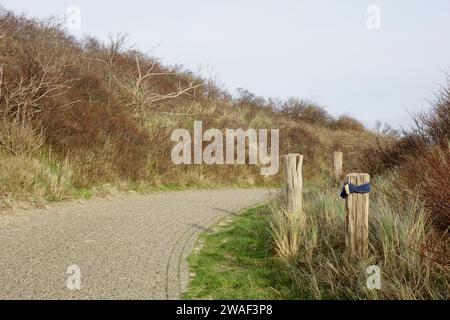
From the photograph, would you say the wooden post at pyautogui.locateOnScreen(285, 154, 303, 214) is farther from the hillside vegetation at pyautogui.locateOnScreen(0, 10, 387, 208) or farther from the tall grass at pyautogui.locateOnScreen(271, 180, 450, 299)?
the hillside vegetation at pyautogui.locateOnScreen(0, 10, 387, 208)

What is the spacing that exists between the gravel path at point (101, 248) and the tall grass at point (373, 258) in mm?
1497

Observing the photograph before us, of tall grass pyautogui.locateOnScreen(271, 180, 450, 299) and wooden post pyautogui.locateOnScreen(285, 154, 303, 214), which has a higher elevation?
wooden post pyautogui.locateOnScreen(285, 154, 303, 214)

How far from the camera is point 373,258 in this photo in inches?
185

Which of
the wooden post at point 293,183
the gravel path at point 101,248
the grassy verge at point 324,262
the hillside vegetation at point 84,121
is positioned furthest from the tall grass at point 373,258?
the hillside vegetation at point 84,121

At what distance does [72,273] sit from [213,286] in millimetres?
1637

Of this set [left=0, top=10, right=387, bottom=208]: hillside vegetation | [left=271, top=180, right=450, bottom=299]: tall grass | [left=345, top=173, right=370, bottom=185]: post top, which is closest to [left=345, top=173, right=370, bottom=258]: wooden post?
[left=345, top=173, right=370, bottom=185]: post top

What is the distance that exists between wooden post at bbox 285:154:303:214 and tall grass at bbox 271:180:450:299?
629 mm

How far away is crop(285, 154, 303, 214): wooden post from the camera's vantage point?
6.98 m

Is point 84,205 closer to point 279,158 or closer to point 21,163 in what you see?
point 21,163

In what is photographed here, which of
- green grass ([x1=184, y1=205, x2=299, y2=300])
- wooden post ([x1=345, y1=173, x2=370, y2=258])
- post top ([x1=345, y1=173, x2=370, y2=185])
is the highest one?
post top ([x1=345, y1=173, x2=370, y2=185])

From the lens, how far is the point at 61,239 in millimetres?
6164

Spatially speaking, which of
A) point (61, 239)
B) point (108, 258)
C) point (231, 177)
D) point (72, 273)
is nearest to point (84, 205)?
point (61, 239)

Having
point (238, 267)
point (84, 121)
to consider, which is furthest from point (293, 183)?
point (84, 121)

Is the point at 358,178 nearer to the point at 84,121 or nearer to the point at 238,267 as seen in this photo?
the point at 238,267
